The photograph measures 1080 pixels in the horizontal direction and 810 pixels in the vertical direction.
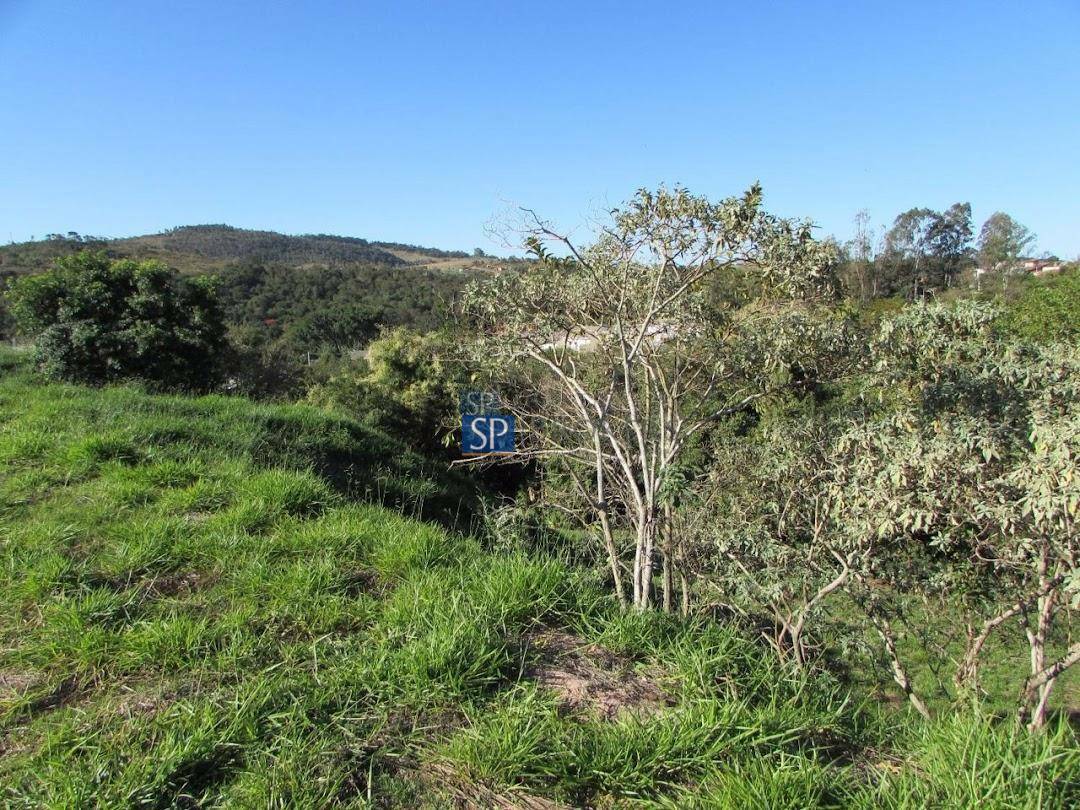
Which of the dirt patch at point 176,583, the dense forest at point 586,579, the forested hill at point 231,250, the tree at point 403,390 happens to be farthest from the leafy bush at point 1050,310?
the forested hill at point 231,250

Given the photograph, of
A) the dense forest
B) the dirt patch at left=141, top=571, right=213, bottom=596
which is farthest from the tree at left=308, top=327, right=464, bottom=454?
the dirt patch at left=141, top=571, right=213, bottom=596

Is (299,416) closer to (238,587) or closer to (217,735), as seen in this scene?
(238,587)

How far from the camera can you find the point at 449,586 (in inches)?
109

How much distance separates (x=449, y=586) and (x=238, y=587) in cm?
89

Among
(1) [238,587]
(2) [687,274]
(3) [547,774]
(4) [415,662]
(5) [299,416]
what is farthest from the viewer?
(5) [299,416]

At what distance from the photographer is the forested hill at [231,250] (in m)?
44.6

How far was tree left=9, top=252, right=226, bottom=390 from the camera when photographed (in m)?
9.97

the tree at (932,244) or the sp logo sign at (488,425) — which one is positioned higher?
the tree at (932,244)

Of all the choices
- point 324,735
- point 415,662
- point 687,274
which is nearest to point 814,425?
point 687,274

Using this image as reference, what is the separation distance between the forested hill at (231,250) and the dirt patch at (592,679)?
141 ft

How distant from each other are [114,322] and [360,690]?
35.3ft

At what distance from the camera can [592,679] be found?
7.57 ft

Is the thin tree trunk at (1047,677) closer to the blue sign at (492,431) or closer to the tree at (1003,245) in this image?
the blue sign at (492,431)

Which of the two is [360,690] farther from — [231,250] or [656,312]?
[231,250]
